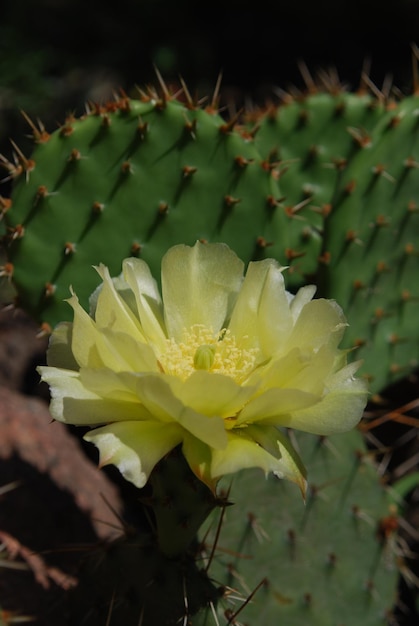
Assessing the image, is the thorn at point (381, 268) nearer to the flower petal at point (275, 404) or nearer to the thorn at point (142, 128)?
the thorn at point (142, 128)

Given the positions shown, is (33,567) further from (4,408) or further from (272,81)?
(272,81)

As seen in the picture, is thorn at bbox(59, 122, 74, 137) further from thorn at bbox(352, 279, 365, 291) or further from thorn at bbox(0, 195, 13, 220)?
thorn at bbox(352, 279, 365, 291)

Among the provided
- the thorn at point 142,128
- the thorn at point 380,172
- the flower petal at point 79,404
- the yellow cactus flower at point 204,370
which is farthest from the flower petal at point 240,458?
the thorn at point 380,172

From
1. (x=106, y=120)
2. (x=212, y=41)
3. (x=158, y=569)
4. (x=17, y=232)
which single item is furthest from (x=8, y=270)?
(x=212, y=41)

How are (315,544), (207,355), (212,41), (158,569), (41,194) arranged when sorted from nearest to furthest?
(207,355) → (158,569) → (41,194) → (315,544) → (212,41)

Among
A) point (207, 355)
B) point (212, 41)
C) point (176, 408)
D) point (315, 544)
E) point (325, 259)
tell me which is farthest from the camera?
point (212, 41)

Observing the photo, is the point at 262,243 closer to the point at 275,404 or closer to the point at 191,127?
the point at 191,127

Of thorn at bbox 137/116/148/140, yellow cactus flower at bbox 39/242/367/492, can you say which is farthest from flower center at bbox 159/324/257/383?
thorn at bbox 137/116/148/140
